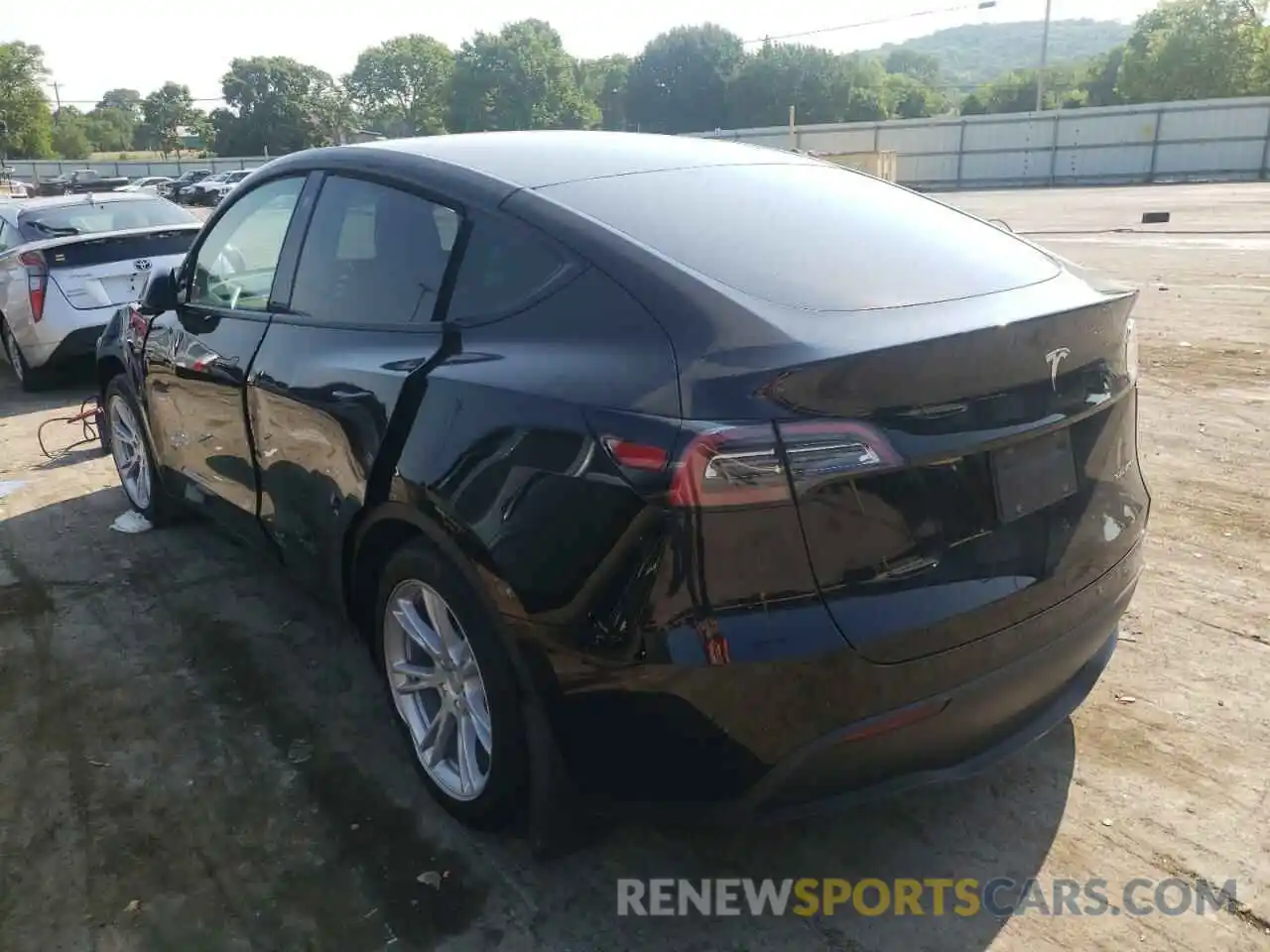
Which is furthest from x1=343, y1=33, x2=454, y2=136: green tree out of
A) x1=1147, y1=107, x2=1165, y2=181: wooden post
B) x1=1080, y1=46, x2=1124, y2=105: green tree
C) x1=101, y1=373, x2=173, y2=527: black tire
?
x1=101, y1=373, x2=173, y2=527: black tire

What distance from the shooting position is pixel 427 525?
2.46 meters

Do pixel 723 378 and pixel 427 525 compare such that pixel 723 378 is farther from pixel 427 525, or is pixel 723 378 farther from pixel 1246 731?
pixel 1246 731

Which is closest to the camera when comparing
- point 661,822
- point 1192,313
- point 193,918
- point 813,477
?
point 813,477

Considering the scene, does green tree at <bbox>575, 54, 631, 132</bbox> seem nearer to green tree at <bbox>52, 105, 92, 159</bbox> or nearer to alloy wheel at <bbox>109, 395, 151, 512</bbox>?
green tree at <bbox>52, 105, 92, 159</bbox>

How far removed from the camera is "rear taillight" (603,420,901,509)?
190 centimetres

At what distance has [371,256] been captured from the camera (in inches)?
117

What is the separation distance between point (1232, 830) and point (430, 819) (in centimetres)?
208

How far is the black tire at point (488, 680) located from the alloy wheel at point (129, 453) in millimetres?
2905

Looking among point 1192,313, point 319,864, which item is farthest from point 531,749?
point 1192,313

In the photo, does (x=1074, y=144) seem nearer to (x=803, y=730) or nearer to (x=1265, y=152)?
(x=1265, y=152)

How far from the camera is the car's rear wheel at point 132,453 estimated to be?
15.9ft

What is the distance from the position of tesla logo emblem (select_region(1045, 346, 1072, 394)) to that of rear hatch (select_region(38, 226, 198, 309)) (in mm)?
7537

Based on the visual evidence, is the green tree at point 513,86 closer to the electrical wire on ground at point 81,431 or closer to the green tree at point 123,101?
the green tree at point 123,101

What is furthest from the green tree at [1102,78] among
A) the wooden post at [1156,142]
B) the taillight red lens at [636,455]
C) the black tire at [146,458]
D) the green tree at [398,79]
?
the taillight red lens at [636,455]
